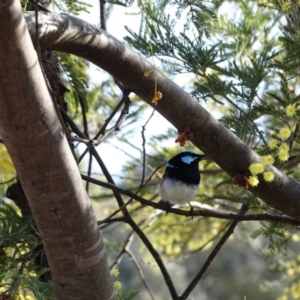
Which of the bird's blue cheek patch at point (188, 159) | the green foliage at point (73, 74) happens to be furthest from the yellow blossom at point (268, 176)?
the bird's blue cheek patch at point (188, 159)

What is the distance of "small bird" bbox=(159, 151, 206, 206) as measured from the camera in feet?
11.3

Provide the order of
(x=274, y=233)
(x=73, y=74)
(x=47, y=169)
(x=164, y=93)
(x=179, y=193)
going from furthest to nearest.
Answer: (x=179, y=193) → (x=274, y=233) → (x=73, y=74) → (x=164, y=93) → (x=47, y=169)

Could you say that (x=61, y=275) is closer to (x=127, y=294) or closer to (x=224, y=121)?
(x=127, y=294)

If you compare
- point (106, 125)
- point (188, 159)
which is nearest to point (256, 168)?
point (106, 125)

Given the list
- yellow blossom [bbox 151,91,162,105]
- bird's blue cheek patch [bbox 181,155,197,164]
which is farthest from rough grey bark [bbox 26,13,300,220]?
bird's blue cheek patch [bbox 181,155,197,164]

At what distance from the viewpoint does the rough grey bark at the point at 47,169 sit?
53.7 inches

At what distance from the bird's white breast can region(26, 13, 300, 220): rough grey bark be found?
1.07m

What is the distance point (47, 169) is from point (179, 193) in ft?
6.52

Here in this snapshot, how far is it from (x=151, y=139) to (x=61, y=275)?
264cm

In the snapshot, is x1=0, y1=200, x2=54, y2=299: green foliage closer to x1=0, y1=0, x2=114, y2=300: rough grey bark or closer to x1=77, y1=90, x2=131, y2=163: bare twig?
x1=77, y1=90, x2=131, y2=163: bare twig

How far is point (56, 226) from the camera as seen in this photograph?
157 centimetres

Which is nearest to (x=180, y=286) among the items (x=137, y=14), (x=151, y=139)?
(x=151, y=139)

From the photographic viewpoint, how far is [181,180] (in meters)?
3.50

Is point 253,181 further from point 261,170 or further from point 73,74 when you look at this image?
point 73,74
